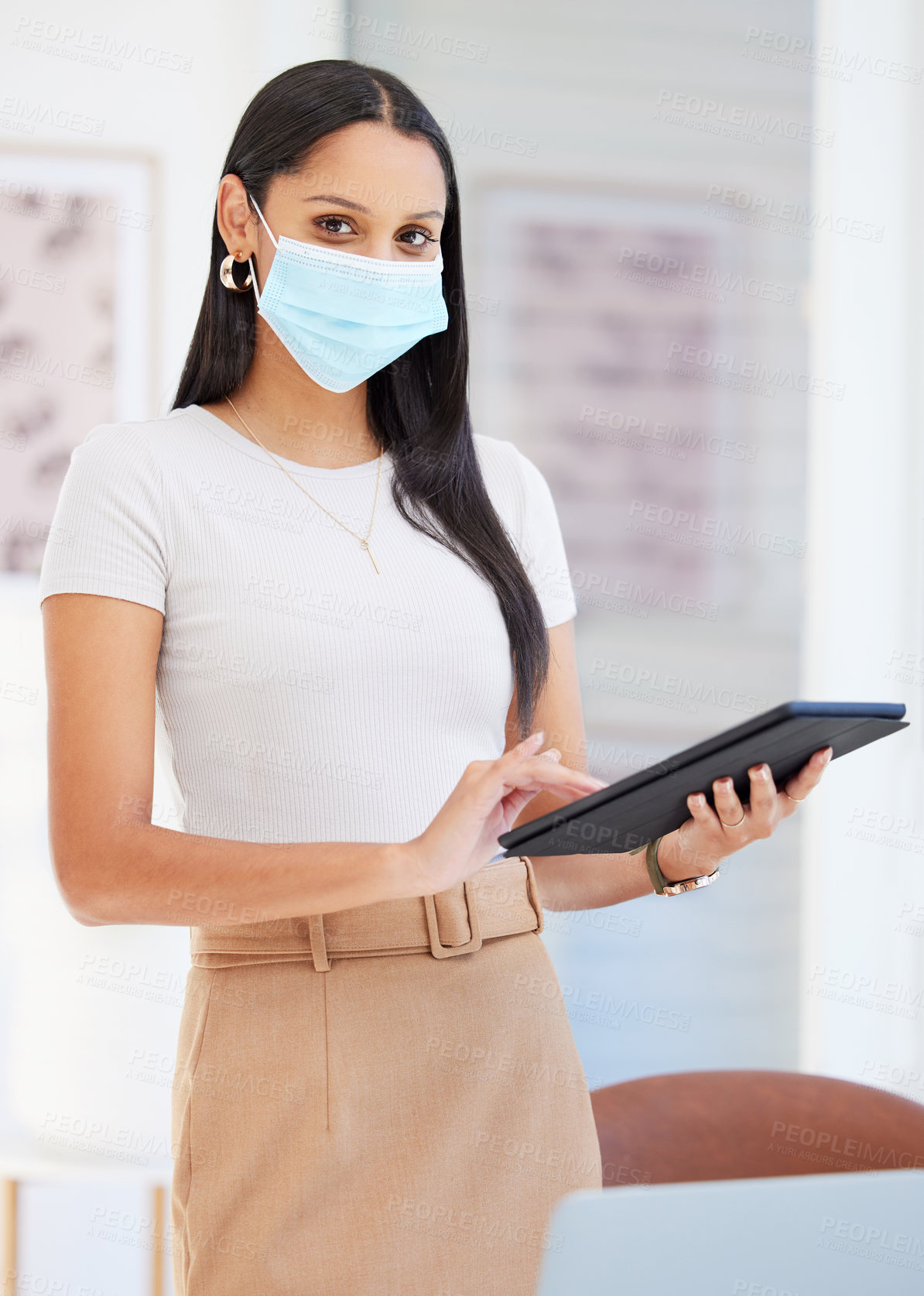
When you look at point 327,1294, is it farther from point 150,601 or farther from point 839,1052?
point 839,1052

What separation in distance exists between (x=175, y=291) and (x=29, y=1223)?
1834 millimetres

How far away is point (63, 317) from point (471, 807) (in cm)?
174

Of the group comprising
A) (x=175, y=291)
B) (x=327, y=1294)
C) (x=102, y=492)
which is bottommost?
(x=327, y=1294)

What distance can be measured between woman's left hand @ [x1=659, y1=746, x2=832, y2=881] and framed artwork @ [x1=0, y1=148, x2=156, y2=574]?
1.55 metres

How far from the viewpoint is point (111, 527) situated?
1120 mm

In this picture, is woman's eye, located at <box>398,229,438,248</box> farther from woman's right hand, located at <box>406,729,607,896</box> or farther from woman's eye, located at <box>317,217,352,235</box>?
woman's right hand, located at <box>406,729,607,896</box>

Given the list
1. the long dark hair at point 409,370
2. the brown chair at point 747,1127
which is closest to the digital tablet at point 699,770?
the long dark hair at point 409,370

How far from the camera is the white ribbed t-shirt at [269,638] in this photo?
115 cm

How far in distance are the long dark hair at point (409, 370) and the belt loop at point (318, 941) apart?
1.20 ft

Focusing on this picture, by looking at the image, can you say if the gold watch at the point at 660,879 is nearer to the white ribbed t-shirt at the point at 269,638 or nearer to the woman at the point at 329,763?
the woman at the point at 329,763

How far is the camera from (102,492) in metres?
1.14

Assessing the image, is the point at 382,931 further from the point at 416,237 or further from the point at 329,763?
the point at 416,237

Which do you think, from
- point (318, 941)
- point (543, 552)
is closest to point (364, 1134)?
point (318, 941)

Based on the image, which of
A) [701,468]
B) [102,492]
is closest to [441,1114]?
[102,492]
